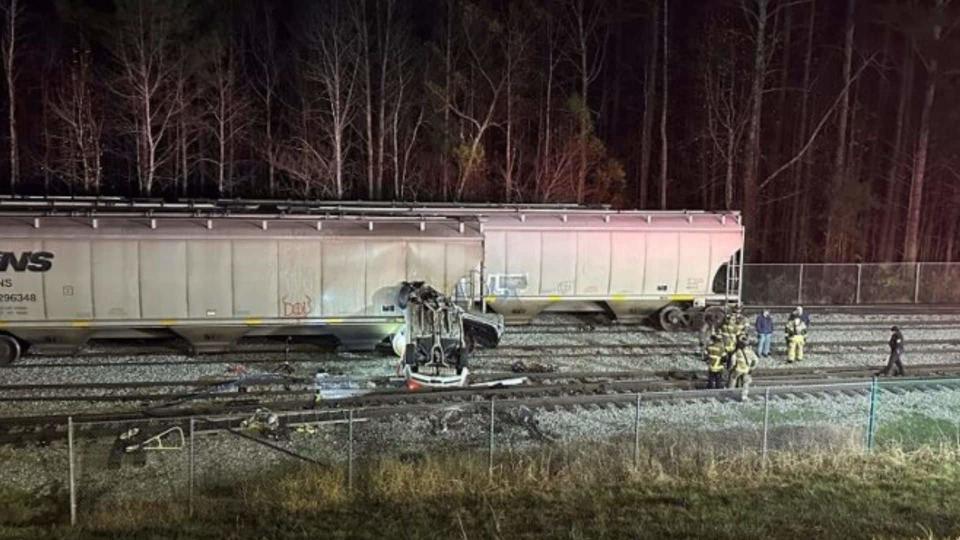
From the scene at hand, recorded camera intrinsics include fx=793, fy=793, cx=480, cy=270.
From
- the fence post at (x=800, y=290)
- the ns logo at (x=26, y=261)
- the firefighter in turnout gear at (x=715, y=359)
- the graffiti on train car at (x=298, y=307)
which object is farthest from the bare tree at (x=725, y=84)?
the ns logo at (x=26, y=261)

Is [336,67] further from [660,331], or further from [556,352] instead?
[556,352]

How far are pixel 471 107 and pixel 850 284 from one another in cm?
1891

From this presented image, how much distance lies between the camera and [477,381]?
17.7 m

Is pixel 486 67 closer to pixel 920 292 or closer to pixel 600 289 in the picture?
pixel 600 289

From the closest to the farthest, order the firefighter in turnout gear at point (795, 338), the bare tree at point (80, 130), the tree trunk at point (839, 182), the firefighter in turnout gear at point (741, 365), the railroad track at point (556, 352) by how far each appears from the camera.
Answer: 1. the firefighter in turnout gear at point (741, 365)
2. the railroad track at point (556, 352)
3. the firefighter in turnout gear at point (795, 338)
4. the bare tree at point (80, 130)
5. the tree trunk at point (839, 182)

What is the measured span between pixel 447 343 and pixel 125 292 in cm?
822

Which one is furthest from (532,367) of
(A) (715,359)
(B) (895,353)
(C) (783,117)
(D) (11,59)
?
(C) (783,117)

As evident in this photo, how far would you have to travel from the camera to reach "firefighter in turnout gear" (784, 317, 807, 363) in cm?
2030

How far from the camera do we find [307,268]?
66.0 feet

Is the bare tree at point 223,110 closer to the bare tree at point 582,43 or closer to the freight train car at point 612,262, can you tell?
the bare tree at point 582,43

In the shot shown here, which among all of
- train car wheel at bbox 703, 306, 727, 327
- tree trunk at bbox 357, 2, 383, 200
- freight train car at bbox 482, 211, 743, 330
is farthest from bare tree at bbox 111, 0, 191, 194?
train car wheel at bbox 703, 306, 727, 327

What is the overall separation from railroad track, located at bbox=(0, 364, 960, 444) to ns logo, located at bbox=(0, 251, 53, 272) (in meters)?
5.29

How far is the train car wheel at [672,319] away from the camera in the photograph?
24391mm

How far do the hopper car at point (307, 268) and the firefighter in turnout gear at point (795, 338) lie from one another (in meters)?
4.10
